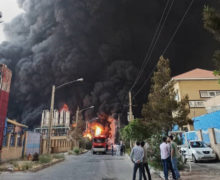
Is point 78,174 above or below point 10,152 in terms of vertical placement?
below

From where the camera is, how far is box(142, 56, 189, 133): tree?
14.8 meters

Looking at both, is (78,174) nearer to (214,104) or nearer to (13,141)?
(13,141)

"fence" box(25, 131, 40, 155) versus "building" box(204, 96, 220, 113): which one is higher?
"building" box(204, 96, 220, 113)

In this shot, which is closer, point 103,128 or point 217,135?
point 217,135

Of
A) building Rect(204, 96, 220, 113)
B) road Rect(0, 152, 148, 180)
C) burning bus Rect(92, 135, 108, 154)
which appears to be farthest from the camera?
burning bus Rect(92, 135, 108, 154)

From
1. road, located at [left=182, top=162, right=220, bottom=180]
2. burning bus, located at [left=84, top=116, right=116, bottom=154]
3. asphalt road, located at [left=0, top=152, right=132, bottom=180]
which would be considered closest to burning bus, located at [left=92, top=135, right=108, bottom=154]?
asphalt road, located at [left=0, top=152, right=132, bottom=180]

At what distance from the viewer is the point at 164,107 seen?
1477cm

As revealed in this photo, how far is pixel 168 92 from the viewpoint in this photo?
1586 centimetres

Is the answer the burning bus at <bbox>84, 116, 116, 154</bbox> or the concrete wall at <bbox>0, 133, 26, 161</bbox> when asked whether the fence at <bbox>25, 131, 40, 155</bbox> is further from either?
the burning bus at <bbox>84, 116, 116, 154</bbox>

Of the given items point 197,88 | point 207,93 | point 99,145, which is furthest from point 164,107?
point 99,145

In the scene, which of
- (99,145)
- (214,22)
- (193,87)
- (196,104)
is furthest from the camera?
(99,145)

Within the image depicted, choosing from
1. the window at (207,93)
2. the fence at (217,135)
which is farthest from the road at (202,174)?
the window at (207,93)

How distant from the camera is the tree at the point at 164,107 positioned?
48.6 ft

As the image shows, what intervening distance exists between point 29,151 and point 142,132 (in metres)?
15.3
